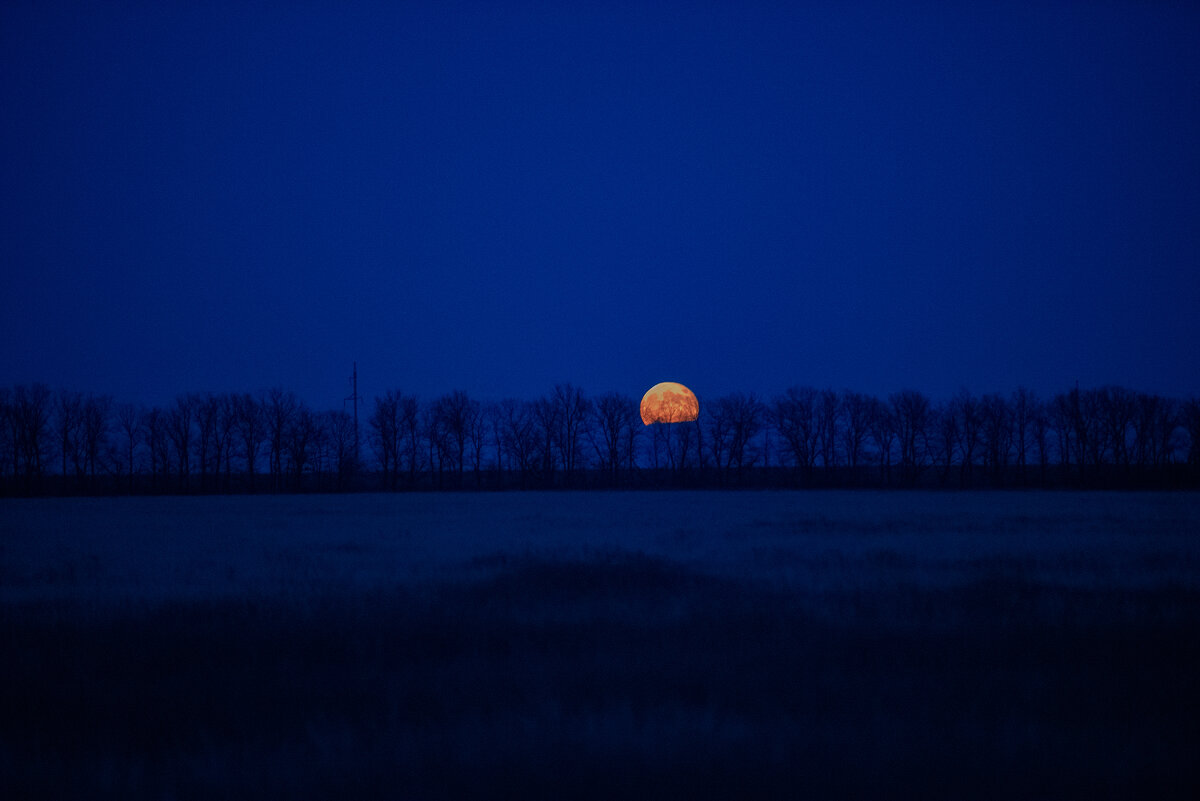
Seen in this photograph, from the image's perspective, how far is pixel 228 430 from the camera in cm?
8088

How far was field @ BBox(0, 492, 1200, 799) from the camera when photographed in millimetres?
5492

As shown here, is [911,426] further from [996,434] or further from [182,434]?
[182,434]

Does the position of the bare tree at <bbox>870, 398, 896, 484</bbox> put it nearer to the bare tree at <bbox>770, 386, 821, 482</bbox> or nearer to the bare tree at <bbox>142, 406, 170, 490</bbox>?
the bare tree at <bbox>770, 386, 821, 482</bbox>

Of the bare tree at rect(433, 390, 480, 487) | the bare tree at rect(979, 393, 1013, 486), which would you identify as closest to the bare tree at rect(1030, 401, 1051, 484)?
the bare tree at rect(979, 393, 1013, 486)

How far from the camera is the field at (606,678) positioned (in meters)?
5.49

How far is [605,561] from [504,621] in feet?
17.8

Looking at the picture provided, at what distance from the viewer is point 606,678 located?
25.7 feet

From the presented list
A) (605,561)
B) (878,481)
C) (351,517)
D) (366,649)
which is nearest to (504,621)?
(366,649)

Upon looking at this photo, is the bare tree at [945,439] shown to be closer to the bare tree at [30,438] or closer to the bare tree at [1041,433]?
the bare tree at [1041,433]

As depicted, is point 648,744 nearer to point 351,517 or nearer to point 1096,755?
point 1096,755

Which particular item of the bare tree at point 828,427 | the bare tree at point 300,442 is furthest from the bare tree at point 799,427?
the bare tree at point 300,442

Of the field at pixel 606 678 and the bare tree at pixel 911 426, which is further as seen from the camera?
the bare tree at pixel 911 426

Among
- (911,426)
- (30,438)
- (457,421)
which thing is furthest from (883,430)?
(30,438)

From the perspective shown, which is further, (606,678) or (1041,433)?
(1041,433)
